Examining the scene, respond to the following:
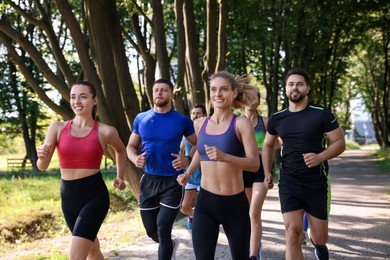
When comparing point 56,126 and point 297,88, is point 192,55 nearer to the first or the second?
point 297,88

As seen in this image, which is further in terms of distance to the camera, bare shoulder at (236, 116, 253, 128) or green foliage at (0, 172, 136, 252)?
green foliage at (0, 172, 136, 252)

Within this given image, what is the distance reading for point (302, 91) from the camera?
6.55 metres

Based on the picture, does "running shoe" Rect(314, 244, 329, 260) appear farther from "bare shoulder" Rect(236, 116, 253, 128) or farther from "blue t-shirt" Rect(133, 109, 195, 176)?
"bare shoulder" Rect(236, 116, 253, 128)

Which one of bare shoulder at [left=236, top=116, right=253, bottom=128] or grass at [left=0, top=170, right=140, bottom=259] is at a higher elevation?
bare shoulder at [left=236, top=116, right=253, bottom=128]

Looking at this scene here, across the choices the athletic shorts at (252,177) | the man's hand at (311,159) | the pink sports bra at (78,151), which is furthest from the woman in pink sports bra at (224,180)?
the athletic shorts at (252,177)

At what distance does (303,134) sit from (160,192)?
69.6 inches

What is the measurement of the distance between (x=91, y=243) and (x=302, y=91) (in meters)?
2.71

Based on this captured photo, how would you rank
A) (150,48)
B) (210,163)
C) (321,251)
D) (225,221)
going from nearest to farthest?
(225,221) → (210,163) → (321,251) → (150,48)

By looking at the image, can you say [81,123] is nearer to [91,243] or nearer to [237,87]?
[91,243]

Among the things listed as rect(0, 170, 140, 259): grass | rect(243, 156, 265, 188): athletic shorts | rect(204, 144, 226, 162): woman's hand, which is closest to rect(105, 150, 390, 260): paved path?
rect(243, 156, 265, 188): athletic shorts

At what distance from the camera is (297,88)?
258 inches

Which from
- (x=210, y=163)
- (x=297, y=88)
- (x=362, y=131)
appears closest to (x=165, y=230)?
(x=210, y=163)

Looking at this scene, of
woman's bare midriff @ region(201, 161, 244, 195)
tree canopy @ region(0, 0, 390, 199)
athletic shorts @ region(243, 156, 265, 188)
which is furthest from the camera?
tree canopy @ region(0, 0, 390, 199)

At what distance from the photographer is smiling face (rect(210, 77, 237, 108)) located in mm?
5770
